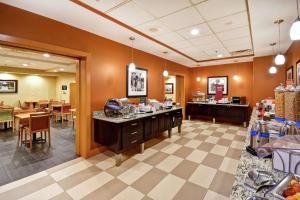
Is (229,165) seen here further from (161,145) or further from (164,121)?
(164,121)

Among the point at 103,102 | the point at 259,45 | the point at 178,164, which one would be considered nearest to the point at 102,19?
the point at 103,102

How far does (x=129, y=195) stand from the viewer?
2.07m

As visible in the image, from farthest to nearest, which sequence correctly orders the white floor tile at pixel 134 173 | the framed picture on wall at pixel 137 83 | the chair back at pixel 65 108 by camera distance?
the chair back at pixel 65 108 < the framed picture on wall at pixel 137 83 < the white floor tile at pixel 134 173

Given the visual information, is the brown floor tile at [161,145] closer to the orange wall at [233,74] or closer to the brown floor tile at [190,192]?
the brown floor tile at [190,192]

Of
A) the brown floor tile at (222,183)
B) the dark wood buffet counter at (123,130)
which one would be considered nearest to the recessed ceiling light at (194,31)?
the dark wood buffet counter at (123,130)

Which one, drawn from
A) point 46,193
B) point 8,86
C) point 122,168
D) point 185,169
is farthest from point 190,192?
point 8,86

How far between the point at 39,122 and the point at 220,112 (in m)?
A: 6.32

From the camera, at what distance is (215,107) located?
637 cm

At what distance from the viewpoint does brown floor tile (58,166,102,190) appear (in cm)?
229

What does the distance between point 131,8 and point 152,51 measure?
7.73ft

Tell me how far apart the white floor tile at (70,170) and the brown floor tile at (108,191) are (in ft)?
2.39

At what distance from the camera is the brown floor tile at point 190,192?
202 cm

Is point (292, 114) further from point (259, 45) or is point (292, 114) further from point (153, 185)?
point (259, 45)

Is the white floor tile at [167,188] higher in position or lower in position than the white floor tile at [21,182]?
lower
